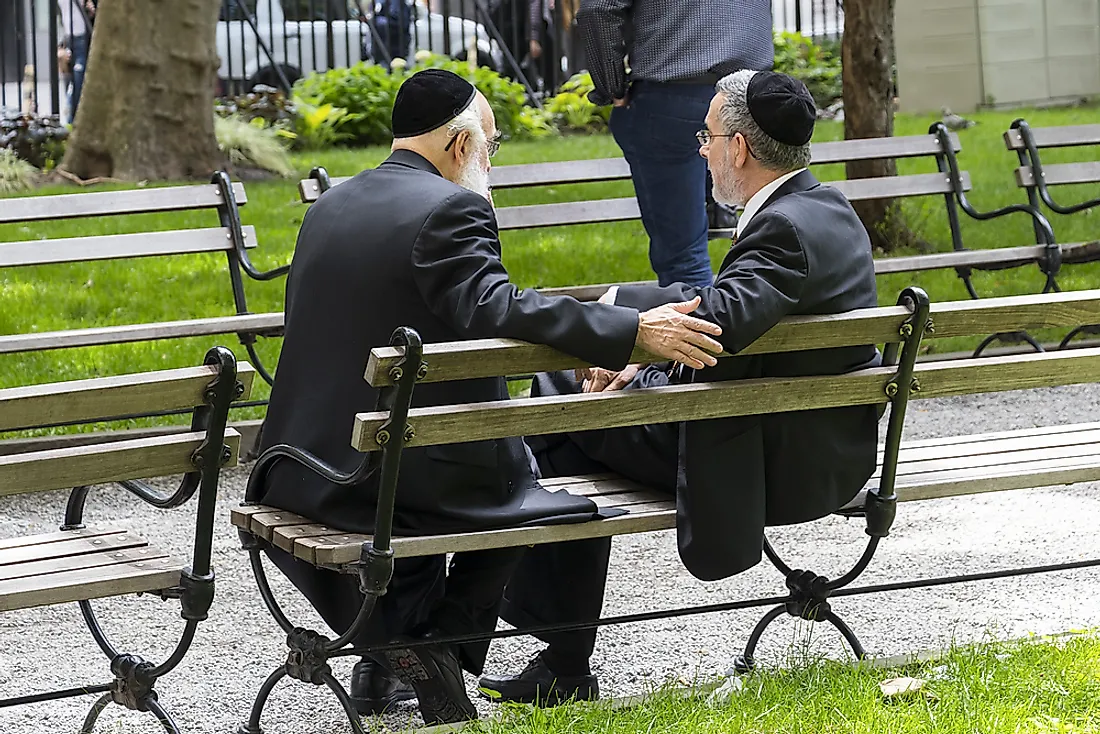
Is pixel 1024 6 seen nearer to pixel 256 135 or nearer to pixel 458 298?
pixel 256 135

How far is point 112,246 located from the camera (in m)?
6.57

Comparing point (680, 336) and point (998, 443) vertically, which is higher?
point (680, 336)

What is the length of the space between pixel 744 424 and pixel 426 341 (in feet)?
2.53

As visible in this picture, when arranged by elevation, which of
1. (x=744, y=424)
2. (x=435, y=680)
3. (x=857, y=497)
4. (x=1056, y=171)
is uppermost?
(x=1056, y=171)

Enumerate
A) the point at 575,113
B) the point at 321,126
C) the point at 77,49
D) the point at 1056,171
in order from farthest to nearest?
the point at 77,49, the point at 575,113, the point at 321,126, the point at 1056,171

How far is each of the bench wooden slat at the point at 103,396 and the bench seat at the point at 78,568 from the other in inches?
16.5

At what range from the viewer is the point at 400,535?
138 inches

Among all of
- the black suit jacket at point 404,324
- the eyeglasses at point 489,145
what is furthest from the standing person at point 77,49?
the black suit jacket at point 404,324

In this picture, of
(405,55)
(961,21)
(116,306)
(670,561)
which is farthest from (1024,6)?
(670,561)

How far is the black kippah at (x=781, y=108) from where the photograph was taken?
383 centimetres

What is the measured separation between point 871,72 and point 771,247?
5964mm

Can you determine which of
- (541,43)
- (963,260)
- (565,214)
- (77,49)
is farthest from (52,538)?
(77,49)

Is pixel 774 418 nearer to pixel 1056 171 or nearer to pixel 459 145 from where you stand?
pixel 459 145

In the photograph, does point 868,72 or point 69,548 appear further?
point 868,72
